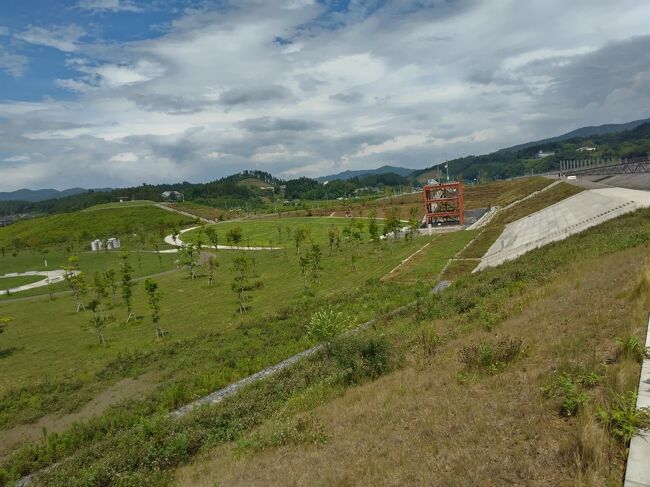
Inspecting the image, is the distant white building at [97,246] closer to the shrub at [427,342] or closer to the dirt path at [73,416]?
the dirt path at [73,416]

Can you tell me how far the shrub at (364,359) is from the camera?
15828mm

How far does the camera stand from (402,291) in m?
39.8

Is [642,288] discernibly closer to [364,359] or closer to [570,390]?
[570,390]

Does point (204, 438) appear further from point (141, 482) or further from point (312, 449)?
point (312, 449)

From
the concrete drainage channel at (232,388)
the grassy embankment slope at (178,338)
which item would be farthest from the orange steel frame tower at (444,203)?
the concrete drainage channel at (232,388)

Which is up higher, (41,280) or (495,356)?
(495,356)

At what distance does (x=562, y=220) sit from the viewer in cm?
5294

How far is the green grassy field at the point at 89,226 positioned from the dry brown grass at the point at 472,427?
405ft

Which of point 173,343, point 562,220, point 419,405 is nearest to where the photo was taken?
point 419,405

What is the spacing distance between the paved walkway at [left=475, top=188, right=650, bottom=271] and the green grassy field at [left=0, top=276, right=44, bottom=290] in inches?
2902

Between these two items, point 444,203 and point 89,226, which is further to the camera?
point 89,226

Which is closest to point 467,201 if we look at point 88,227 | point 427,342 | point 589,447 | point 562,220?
point 562,220

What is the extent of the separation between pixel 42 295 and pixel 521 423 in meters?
68.2

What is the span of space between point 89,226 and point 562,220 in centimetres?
14747
